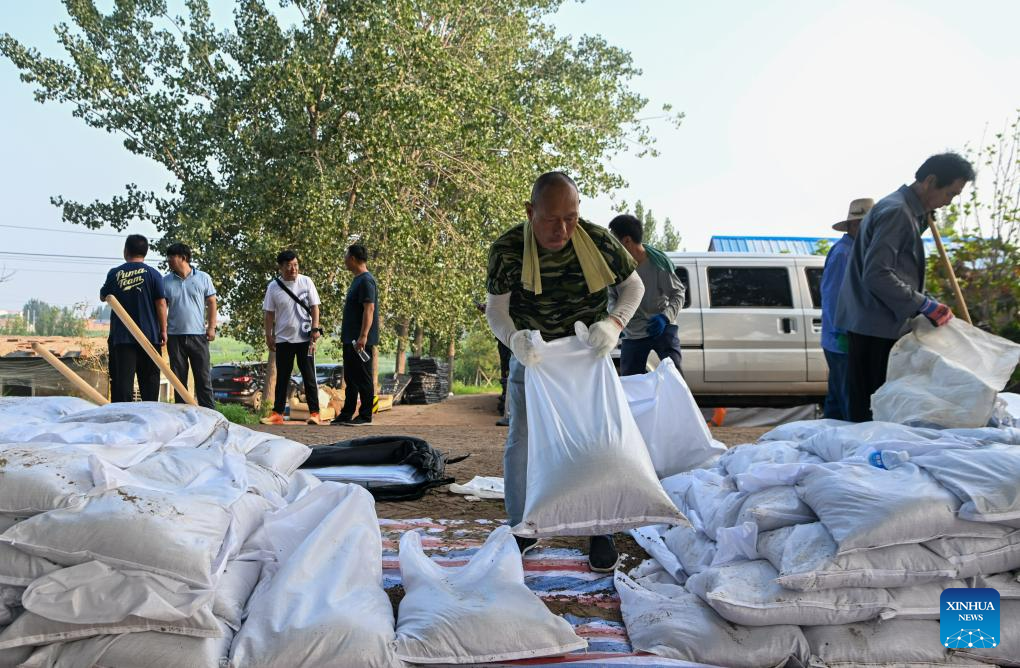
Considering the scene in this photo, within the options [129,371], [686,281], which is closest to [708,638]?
[129,371]

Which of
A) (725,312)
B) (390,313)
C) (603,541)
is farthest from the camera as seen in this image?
(390,313)

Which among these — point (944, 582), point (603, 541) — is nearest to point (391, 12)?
point (603, 541)

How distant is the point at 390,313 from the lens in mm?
12109

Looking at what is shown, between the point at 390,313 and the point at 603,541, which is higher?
the point at 390,313

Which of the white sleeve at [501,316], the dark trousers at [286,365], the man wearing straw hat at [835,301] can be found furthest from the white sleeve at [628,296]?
the dark trousers at [286,365]

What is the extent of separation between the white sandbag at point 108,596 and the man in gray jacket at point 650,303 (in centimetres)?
335

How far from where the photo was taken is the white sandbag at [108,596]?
1.73m

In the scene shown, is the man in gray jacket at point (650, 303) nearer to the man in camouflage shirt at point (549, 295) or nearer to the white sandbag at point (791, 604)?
the man in camouflage shirt at point (549, 295)

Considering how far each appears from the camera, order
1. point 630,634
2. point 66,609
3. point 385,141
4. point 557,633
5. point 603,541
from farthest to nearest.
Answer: point 385,141, point 603,541, point 630,634, point 557,633, point 66,609

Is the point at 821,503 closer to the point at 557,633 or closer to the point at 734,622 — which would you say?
the point at 734,622

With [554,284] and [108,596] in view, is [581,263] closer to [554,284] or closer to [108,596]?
[554,284]

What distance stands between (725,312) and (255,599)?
5854 millimetres

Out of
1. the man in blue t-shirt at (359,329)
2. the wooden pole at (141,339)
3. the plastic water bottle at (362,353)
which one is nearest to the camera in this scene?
the wooden pole at (141,339)

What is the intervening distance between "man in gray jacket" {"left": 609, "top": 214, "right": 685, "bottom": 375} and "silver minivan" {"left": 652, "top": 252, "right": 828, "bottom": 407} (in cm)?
227
